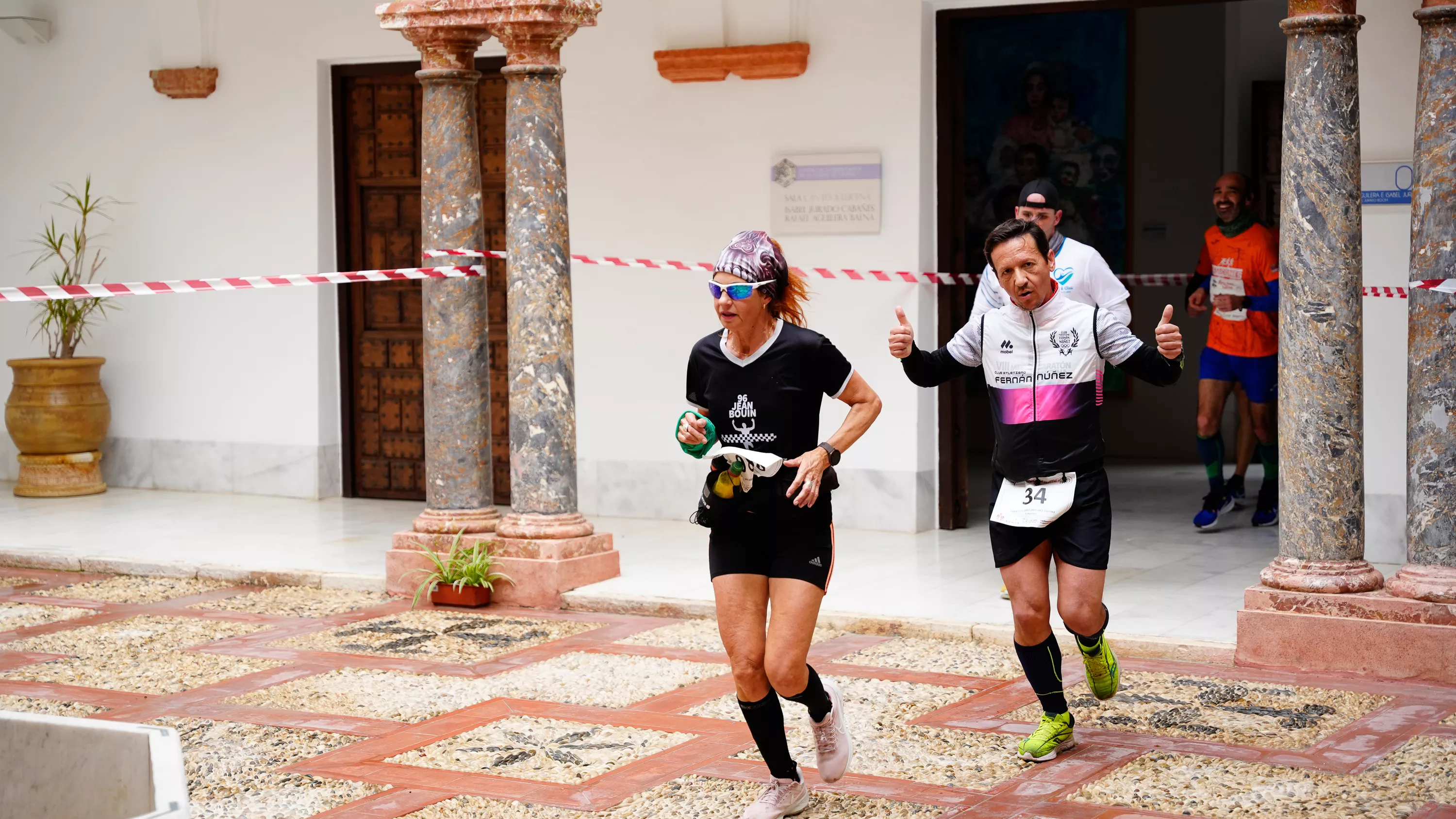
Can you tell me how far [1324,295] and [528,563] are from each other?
3920 millimetres

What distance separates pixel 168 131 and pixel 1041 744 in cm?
893

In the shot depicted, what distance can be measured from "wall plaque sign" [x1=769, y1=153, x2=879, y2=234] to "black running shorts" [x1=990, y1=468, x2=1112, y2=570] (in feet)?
15.8

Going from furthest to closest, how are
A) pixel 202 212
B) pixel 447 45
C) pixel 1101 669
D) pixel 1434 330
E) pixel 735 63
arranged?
pixel 202 212, pixel 735 63, pixel 447 45, pixel 1434 330, pixel 1101 669

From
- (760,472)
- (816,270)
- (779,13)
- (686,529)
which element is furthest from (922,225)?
(760,472)

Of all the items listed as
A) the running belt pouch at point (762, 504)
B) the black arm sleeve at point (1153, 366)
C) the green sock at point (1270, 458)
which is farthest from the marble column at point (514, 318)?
the green sock at point (1270, 458)

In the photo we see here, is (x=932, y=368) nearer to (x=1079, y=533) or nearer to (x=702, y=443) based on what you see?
(x=1079, y=533)

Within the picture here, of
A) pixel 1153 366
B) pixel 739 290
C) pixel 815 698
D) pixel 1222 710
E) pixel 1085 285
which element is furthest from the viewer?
pixel 1085 285

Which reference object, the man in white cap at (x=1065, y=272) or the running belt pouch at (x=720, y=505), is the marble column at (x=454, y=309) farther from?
the running belt pouch at (x=720, y=505)

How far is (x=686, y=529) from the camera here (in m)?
10.2

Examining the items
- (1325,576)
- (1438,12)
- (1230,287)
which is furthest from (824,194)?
(1325,576)

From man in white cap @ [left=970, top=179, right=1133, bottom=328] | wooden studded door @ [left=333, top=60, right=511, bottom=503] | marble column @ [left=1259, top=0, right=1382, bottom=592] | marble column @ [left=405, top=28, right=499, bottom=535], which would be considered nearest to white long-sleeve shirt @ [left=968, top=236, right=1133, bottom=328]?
man in white cap @ [left=970, top=179, right=1133, bottom=328]

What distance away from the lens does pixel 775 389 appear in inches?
190

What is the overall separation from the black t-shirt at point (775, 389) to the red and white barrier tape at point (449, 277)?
1970mm

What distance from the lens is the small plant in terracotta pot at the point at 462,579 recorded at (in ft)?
27.3
